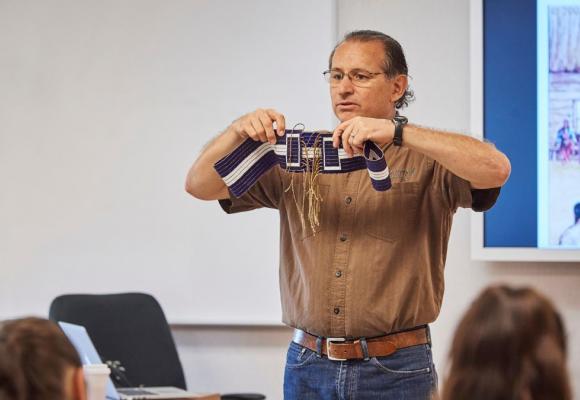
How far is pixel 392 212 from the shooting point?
256 centimetres

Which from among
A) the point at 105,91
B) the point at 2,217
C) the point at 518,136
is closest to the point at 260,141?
the point at 518,136

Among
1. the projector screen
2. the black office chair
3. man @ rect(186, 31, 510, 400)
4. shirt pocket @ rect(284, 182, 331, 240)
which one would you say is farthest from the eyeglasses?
the black office chair

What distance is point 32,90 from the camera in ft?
14.2

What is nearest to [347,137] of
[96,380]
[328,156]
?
[328,156]

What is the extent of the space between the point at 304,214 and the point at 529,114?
5.23ft

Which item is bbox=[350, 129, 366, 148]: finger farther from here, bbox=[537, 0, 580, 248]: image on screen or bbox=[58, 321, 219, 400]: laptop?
bbox=[537, 0, 580, 248]: image on screen

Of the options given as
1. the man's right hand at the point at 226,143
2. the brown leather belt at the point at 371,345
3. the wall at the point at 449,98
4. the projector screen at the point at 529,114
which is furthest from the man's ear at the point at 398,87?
the wall at the point at 449,98

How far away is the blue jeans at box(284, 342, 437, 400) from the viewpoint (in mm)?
2479

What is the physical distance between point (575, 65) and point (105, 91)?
198 centimetres

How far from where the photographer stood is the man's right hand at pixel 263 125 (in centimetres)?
249

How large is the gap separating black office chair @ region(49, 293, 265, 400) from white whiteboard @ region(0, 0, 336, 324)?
9.9 inches

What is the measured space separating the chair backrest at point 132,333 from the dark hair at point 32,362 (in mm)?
2546

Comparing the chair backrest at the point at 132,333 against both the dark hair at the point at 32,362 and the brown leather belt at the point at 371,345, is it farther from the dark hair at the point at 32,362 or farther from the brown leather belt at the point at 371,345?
the dark hair at the point at 32,362

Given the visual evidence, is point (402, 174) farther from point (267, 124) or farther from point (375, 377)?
point (375, 377)
